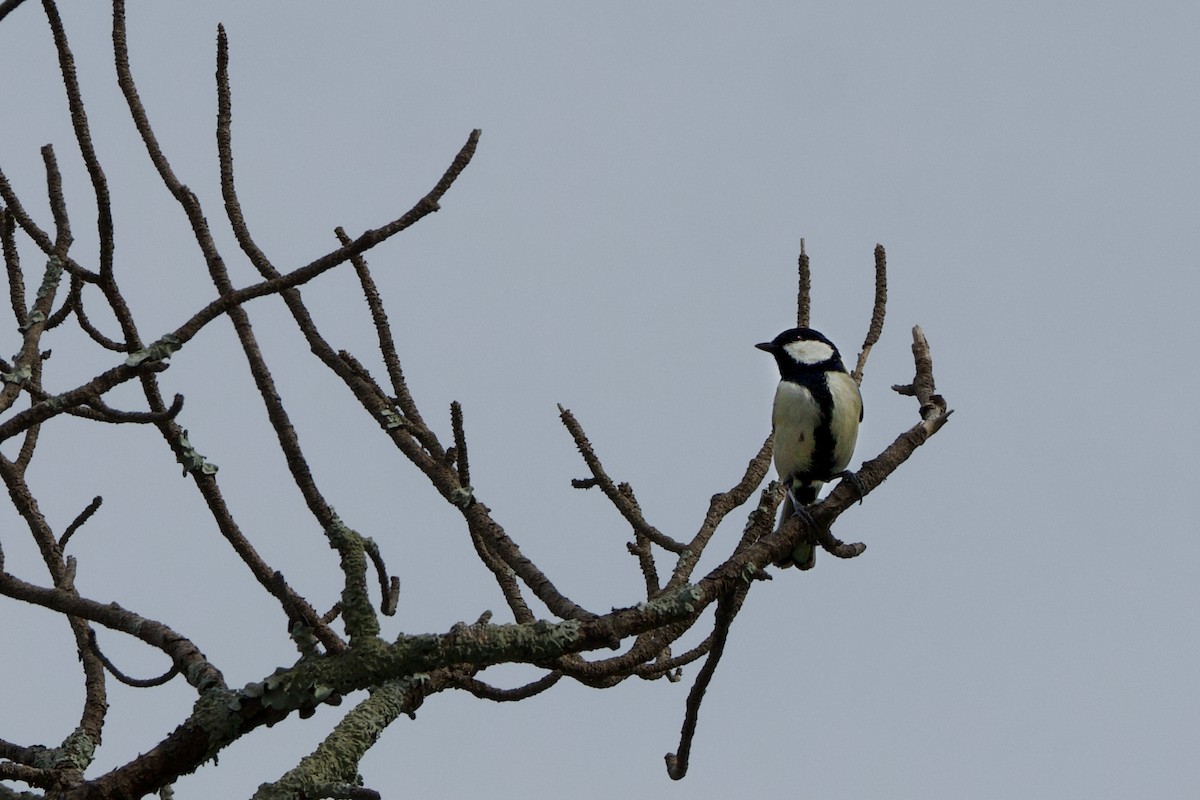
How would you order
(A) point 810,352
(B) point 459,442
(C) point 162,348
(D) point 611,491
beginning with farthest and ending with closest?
1. (A) point 810,352
2. (D) point 611,491
3. (B) point 459,442
4. (C) point 162,348

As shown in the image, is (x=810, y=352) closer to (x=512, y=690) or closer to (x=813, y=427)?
(x=813, y=427)

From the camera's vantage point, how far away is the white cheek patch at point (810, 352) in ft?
19.7

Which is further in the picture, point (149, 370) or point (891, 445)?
point (891, 445)

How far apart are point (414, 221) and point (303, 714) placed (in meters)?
0.91

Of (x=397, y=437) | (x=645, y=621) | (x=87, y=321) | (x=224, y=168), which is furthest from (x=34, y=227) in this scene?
(x=645, y=621)

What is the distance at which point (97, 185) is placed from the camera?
8.69ft

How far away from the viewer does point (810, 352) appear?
607 centimetres

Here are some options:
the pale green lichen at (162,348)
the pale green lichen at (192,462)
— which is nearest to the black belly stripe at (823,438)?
the pale green lichen at (192,462)

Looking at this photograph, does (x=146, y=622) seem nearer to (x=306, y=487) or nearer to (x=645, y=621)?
(x=306, y=487)

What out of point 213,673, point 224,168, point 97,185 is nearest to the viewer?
point 213,673

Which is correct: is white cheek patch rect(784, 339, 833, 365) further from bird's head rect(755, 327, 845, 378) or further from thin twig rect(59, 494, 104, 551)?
thin twig rect(59, 494, 104, 551)

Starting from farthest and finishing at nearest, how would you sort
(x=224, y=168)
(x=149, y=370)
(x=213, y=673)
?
1. (x=224, y=168)
2. (x=213, y=673)
3. (x=149, y=370)

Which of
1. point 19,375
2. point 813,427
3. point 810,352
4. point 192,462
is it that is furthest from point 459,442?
point 810,352

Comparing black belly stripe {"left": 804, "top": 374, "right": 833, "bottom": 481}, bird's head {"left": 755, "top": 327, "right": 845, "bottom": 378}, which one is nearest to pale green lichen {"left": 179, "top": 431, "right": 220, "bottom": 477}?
black belly stripe {"left": 804, "top": 374, "right": 833, "bottom": 481}
